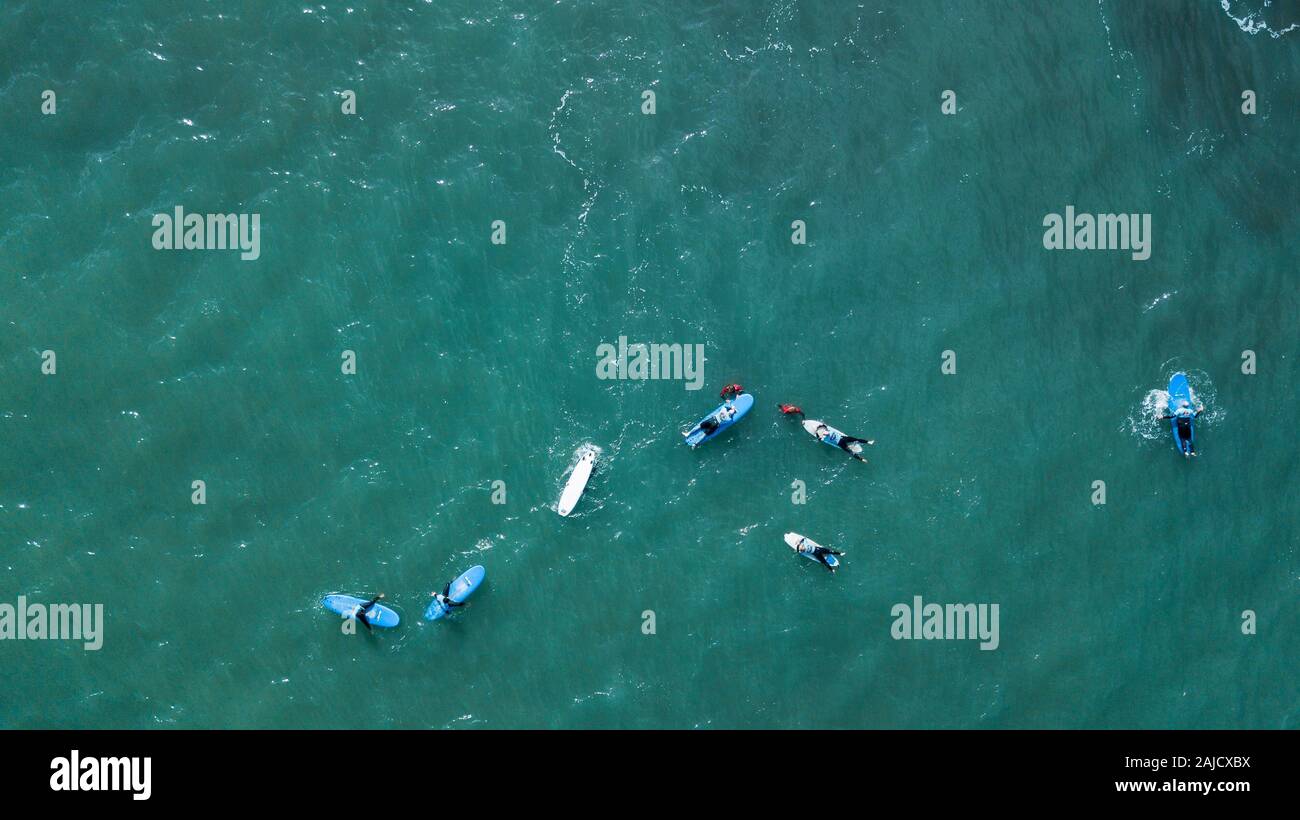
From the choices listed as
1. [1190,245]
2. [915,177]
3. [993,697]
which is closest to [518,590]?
[993,697]

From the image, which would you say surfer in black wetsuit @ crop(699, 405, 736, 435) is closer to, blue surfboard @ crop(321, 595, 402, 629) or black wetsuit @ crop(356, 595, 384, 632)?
blue surfboard @ crop(321, 595, 402, 629)

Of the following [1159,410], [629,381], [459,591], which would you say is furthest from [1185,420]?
[459,591]

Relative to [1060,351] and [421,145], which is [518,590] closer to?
[421,145]

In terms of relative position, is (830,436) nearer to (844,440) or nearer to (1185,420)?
(844,440)

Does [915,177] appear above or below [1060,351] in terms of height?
above

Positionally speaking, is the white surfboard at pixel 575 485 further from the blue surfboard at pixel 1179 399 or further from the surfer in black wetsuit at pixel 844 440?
the blue surfboard at pixel 1179 399
